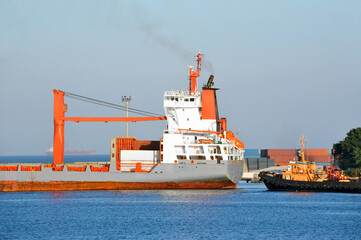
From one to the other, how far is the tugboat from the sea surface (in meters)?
1.55

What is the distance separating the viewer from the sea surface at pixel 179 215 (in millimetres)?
36219

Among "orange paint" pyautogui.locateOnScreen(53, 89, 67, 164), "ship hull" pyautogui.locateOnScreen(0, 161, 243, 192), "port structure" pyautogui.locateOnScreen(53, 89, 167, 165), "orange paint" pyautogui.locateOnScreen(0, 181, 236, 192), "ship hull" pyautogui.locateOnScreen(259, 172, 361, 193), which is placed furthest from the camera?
"orange paint" pyautogui.locateOnScreen(53, 89, 67, 164)

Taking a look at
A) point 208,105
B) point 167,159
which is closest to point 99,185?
point 167,159

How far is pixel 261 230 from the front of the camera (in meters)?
37.3

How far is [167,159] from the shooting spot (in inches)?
2239

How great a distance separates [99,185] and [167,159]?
7.55 metres

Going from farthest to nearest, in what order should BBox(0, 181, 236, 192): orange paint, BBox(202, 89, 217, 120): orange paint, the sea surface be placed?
BBox(202, 89, 217, 120): orange paint
BBox(0, 181, 236, 192): orange paint
the sea surface

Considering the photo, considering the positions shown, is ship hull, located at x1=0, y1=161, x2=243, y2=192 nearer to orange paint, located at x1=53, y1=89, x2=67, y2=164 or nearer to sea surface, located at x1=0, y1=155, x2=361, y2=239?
sea surface, located at x1=0, y1=155, x2=361, y2=239

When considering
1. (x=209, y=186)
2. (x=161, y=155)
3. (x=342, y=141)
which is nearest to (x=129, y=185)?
(x=161, y=155)

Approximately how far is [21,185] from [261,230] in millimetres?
30475

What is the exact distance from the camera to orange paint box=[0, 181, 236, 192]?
56625 mm

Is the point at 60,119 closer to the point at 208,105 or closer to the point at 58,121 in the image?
the point at 58,121

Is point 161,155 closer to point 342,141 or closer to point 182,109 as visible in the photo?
point 182,109

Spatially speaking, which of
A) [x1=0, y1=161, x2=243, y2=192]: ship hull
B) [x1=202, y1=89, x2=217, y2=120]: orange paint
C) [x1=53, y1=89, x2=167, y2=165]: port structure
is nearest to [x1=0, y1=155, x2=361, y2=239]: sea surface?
[x1=0, y1=161, x2=243, y2=192]: ship hull
